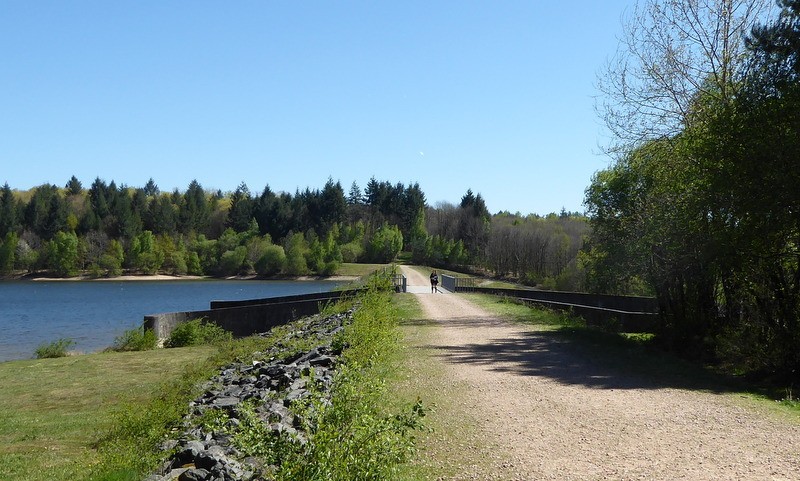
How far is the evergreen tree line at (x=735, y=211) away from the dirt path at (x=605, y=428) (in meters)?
2.68

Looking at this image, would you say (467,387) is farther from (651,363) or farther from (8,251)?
(8,251)

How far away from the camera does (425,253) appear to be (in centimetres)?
10981

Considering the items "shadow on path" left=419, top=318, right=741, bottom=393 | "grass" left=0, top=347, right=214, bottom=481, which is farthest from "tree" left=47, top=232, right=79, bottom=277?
"shadow on path" left=419, top=318, right=741, bottom=393

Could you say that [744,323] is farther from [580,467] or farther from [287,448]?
[287,448]

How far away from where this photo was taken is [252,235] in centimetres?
11488

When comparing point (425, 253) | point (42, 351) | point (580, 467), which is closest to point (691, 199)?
point (580, 467)

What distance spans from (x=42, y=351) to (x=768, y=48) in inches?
951

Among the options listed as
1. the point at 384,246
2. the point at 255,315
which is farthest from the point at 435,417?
the point at 384,246

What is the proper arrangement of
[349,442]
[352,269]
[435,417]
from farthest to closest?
[352,269] < [435,417] < [349,442]

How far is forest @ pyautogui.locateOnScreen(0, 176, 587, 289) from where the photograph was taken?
10075 centimetres

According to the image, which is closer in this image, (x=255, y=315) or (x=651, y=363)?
(x=651, y=363)

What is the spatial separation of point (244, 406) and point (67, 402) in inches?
392

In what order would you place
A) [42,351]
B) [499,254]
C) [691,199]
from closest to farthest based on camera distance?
[691,199] < [42,351] < [499,254]

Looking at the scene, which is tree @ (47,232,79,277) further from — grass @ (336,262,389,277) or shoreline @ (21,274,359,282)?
grass @ (336,262,389,277)
